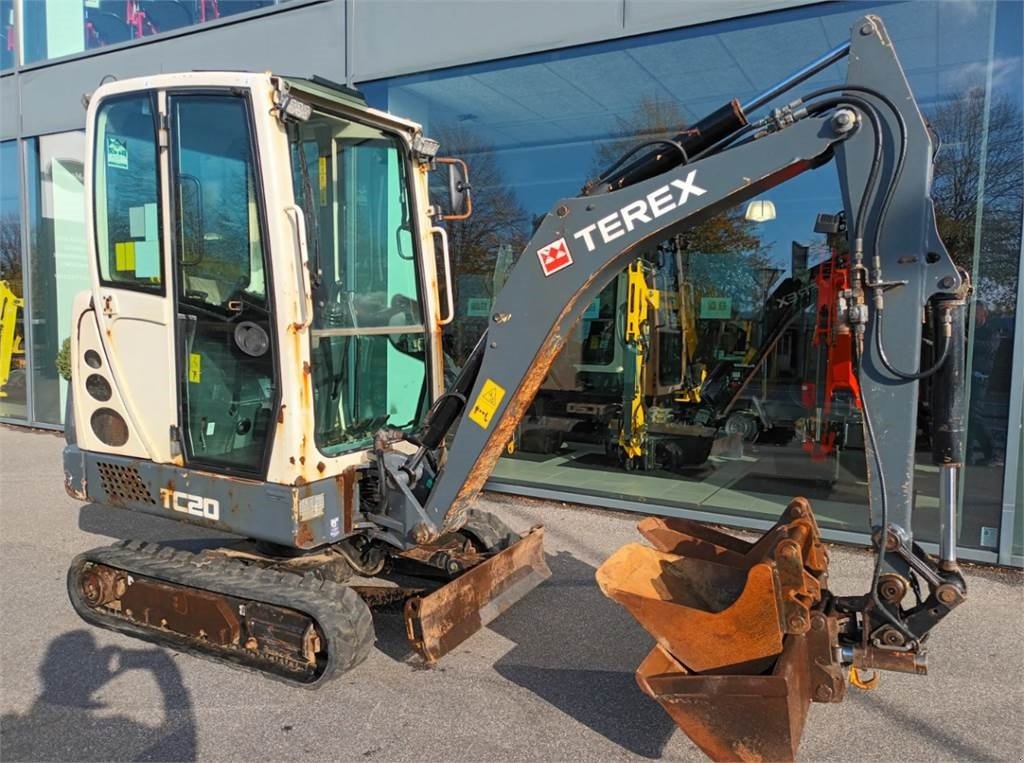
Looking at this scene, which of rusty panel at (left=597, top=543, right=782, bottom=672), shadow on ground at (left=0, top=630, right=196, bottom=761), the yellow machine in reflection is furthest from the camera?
the yellow machine in reflection

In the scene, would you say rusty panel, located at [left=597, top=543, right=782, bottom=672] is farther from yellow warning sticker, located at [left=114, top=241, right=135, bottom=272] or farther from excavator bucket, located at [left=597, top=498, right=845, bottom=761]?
yellow warning sticker, located at [left=114, top=241, right=135, bottom=272]

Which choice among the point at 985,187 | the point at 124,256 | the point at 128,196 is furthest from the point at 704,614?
the point at 985,187

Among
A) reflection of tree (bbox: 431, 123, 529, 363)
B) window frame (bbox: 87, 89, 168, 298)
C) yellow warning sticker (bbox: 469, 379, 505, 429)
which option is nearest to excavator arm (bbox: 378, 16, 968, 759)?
yellow warning sticker (bbox: 469, 379, 505, 429)

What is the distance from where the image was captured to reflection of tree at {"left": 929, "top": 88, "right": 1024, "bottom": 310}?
5.12 meters

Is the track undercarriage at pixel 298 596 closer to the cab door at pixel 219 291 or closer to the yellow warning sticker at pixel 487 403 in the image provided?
the cab door at pixel 219 291

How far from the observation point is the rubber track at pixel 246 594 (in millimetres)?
3262

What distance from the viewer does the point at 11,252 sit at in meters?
10.9

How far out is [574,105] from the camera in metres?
7.05

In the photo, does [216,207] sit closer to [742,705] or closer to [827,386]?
[742,705]

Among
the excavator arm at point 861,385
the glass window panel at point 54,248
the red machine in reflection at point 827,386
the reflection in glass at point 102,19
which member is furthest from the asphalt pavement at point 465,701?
the glass window panel at point 54,248

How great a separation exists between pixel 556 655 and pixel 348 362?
185cm

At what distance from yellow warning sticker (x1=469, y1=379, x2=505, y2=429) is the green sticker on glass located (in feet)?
7.53

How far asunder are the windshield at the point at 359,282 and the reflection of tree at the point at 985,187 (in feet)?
12.0

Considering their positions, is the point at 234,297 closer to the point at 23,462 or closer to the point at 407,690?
the point at 407,690
